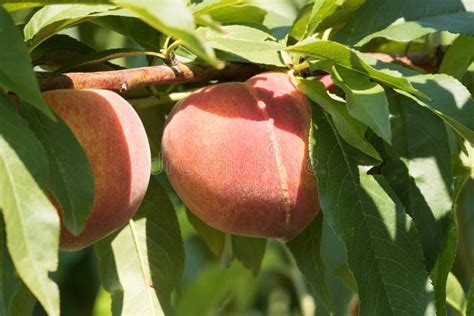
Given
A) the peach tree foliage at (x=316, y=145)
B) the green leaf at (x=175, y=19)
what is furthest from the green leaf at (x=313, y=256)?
the green leaf at (x=175, y=19)

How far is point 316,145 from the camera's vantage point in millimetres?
1024

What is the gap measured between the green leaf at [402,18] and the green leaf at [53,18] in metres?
0.31

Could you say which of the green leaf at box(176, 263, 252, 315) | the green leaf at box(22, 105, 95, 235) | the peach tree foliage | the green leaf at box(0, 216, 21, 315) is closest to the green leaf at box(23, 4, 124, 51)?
the peach tree foliage

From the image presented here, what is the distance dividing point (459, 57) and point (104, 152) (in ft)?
1.54

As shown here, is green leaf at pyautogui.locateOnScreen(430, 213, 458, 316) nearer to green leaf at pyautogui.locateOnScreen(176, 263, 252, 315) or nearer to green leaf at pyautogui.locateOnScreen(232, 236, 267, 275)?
green leaf at pyautogui.locateOnScreen(232, 236, 267, 275)

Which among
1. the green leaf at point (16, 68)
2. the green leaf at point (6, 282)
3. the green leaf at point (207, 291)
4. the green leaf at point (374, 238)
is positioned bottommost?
the green leaf at point (207, 291)

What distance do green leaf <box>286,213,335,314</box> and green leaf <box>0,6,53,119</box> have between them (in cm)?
41

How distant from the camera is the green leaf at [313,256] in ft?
3.71

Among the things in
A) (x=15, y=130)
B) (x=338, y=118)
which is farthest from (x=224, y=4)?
(x=15, y=130)

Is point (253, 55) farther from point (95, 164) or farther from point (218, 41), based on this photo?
point (95, 164)

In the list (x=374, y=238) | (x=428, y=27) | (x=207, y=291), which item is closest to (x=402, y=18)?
(x=428, y=27)

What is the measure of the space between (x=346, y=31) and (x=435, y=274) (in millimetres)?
296

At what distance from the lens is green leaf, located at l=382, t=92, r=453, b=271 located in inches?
41.3

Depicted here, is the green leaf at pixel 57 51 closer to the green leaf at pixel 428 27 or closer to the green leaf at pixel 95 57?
the green leaf at pixel 95 57
